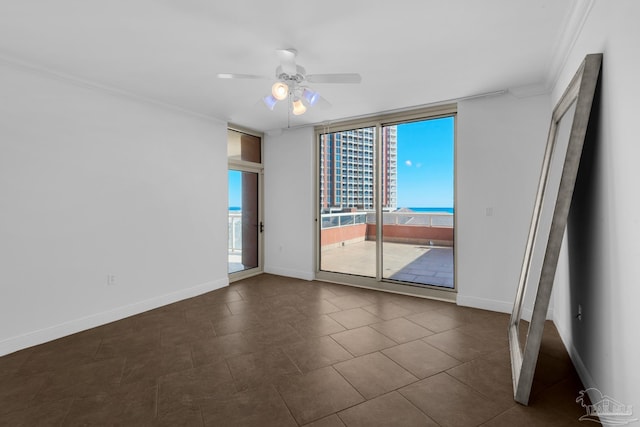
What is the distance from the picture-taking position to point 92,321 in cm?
324

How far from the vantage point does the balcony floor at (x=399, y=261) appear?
4.55 m

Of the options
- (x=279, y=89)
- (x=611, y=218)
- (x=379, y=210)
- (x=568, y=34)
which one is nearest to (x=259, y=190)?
(x=379, y=210)

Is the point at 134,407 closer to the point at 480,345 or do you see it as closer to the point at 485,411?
the point at 485,411

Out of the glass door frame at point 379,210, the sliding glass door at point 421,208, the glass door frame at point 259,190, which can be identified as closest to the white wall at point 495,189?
the glass door frame at point 379,210

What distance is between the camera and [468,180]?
3.79m

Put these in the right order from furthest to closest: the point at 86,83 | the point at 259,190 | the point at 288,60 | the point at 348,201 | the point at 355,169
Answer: the point at 259,190
the point at 348,201
the point at 355,169
the point at 86,83
the point at 288,60

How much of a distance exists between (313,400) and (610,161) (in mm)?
2265

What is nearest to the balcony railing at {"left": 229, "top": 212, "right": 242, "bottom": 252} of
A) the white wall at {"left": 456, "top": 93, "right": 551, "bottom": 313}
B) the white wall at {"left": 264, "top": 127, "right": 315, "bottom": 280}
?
the white wall at {"left": 264, "top": 127, "right": 315, "bottom": 280}

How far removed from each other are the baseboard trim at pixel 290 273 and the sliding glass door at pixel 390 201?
194 mm

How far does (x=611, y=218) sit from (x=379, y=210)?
3062mm

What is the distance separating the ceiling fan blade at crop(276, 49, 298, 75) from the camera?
255 cm

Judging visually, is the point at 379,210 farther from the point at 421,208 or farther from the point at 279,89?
the point at 279,89

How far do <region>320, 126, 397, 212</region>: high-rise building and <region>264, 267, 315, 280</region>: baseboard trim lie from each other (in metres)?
1.18

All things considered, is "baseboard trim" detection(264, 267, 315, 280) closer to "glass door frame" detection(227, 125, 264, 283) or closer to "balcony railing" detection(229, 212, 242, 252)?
"glass door frame" detection(227, 125, 264, 283)
